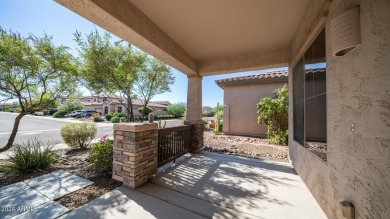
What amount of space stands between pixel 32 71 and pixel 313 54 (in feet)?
22.2

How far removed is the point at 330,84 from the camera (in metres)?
2.08

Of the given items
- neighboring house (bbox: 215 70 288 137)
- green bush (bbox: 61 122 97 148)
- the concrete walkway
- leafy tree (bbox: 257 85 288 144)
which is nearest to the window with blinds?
leafy tree (bbox: 257 85 288 144)

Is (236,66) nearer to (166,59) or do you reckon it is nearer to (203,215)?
(166,59)

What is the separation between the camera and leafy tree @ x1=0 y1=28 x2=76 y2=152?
12.6 feet

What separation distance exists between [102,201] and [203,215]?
63.8 inches

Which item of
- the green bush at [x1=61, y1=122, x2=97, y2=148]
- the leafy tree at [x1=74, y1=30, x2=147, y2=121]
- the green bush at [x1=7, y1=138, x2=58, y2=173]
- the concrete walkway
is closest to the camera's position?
the concrete walkway

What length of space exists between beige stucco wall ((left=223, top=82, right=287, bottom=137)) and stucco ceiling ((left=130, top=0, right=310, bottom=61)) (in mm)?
5050

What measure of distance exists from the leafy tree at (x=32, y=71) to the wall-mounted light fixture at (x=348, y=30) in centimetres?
611

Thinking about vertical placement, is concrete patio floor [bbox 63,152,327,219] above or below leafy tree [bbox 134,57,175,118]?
below

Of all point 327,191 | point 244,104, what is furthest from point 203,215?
point 244,104

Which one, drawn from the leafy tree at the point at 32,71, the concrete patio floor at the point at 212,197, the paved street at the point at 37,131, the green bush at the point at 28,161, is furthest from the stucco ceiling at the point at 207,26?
the paved street at the point at 37,131

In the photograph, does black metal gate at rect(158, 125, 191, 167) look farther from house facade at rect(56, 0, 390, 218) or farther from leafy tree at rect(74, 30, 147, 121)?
leafy tree at rect(74, 30, 147, 121)

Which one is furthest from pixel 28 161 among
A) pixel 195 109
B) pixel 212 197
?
pixel 195 109

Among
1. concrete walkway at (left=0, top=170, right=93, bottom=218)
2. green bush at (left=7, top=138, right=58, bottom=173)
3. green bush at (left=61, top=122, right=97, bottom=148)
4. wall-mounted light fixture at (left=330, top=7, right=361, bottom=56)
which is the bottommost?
concrete walkway at (left=0, top=170, right=93, bottom=218)
